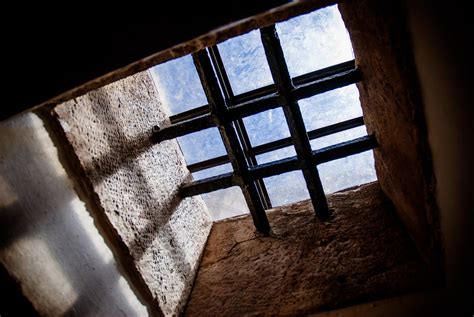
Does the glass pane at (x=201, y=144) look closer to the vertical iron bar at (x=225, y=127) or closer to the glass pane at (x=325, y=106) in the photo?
the glass pane at (x=325, y=106)

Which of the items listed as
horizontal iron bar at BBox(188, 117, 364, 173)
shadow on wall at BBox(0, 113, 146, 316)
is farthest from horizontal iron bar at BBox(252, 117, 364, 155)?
shadow on wall at BBox(0, 113, 146, 316)

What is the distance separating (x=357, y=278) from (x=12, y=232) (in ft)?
2.66

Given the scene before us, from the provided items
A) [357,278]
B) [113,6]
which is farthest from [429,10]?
[357,278]

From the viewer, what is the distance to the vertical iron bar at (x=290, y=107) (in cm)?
85

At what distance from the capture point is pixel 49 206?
2.03ft

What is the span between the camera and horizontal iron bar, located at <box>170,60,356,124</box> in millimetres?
1046

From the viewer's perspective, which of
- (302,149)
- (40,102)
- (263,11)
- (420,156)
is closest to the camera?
(263,11)

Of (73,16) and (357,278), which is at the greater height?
(73,16)

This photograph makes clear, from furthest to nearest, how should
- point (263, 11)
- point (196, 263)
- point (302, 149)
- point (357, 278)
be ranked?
point (196, 263) → point (302, 149) → point (357, 278) → point (263, 11)

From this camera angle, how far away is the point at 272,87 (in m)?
1.13

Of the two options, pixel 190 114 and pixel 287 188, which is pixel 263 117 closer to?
pixel 190 114

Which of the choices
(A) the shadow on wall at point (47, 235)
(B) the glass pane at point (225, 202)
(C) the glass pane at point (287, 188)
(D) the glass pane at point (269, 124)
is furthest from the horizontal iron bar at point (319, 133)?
(B) the glass pane at point (225, 202)

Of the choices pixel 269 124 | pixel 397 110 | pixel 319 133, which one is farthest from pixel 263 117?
pixel 397 110

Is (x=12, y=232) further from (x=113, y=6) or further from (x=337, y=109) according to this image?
(x=337, y=109)
